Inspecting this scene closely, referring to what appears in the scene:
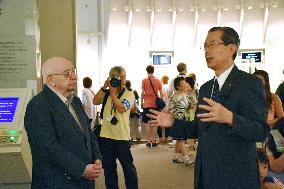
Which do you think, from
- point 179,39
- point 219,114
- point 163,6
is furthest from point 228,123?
point 163,6

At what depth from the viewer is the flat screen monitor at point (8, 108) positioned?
2748 millimetres

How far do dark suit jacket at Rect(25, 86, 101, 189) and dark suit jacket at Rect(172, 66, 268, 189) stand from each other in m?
0.83

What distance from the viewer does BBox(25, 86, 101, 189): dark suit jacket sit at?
2.38m

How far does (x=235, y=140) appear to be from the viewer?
2.04m

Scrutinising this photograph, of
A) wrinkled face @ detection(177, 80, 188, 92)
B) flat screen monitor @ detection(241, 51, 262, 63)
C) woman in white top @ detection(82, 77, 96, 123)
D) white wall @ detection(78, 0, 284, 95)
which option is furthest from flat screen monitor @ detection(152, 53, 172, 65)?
wrinkled face @ detection(177, 80, 188, 92)

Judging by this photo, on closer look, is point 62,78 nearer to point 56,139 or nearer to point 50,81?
point 50,81

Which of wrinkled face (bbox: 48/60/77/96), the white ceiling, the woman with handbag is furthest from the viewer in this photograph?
the white ceiling

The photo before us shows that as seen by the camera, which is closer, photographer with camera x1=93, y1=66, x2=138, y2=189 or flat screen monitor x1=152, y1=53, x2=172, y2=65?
photographer with camera x1=93, y1=66, x2=138, y2=189

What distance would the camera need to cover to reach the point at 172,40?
12055 mm

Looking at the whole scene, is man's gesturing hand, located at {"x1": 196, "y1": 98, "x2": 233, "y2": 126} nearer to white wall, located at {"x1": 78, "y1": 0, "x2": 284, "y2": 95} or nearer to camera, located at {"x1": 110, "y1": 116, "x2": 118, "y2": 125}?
camera, located at {"x1": 110, "y1": 116, "x2": 118, "y2": 125}

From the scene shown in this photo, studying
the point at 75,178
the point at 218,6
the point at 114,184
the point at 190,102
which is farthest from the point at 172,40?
the point at 75,178

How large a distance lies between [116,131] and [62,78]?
1671 mm

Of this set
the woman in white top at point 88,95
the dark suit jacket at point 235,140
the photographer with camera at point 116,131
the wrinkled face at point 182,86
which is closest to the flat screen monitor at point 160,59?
the woman in white top at point 88,95

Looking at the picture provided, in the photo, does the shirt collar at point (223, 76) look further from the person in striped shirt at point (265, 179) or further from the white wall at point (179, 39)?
the white wall at point (179, 39)
